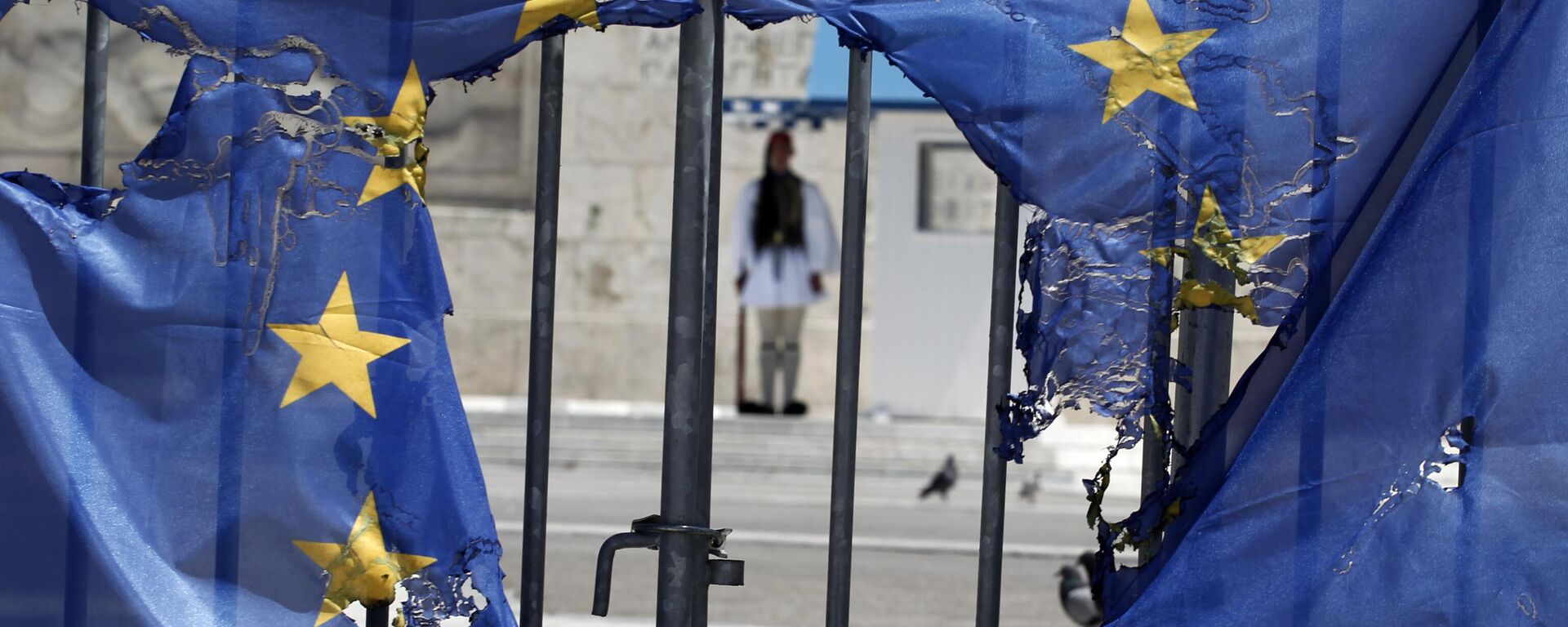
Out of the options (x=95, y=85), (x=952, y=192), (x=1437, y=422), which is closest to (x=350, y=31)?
(x=95, y=85)

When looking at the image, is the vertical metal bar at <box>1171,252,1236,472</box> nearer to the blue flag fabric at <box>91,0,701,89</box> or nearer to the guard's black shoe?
the blue flag fabric at <box>91,0,701,89</box>

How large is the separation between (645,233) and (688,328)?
10.6m

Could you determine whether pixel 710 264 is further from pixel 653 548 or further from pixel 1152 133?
pixel 1152 133

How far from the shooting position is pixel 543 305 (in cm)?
282

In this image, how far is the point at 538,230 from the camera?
2822 millimetres

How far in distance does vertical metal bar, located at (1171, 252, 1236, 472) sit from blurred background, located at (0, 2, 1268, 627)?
841cm

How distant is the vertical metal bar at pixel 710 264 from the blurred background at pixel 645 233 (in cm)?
829

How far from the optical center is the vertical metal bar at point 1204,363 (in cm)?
274

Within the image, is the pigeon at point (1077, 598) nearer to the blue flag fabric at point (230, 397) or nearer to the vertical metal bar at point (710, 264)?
the vertical metal bar at point (710, 264)

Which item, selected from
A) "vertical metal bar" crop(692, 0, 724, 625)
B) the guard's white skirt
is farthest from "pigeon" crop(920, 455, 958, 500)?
"vertical metal bar" crop(692, 0, 724, 625)

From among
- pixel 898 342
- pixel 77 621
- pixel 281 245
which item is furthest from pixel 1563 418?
pixel 898 342

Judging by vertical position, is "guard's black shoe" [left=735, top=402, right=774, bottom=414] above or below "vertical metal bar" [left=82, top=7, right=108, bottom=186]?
below

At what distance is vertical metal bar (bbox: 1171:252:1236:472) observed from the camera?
274 centimetres

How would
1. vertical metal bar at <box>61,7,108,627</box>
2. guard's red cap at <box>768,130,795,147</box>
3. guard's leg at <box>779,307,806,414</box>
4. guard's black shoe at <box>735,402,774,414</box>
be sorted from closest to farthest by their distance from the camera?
vertical metal bar at <box>61,7,108,627</box>
guard's red cap at <box>768,130,795,147</box>
guard's leg at <box>779,307,806,414</box>
guard's black shoe at <box>735,402,774,414</box>
